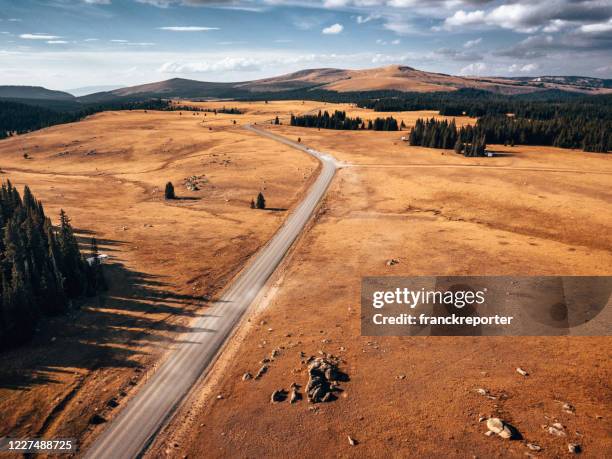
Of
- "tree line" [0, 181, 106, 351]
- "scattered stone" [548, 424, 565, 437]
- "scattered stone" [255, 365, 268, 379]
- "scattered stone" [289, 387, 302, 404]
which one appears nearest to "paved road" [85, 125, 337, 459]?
"scattered stone" [255, 365, 268, 379]

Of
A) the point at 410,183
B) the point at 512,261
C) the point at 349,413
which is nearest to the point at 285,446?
the point at 349,413

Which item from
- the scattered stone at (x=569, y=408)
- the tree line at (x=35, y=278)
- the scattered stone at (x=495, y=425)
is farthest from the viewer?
the tree line at (x=35, y=278)

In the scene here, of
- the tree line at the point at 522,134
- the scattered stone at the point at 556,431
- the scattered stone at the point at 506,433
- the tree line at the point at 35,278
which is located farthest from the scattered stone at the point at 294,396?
the tree line at the point at 522,134

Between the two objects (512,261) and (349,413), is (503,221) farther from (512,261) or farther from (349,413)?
(349,413)

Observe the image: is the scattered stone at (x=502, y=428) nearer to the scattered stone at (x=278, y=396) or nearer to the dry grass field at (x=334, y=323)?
the dry grass field at (x=334, y=323)

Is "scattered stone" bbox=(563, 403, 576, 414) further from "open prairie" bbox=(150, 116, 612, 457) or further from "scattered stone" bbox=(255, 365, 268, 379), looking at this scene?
"scattered stone" bbox=(255, 365, 268, 379)
